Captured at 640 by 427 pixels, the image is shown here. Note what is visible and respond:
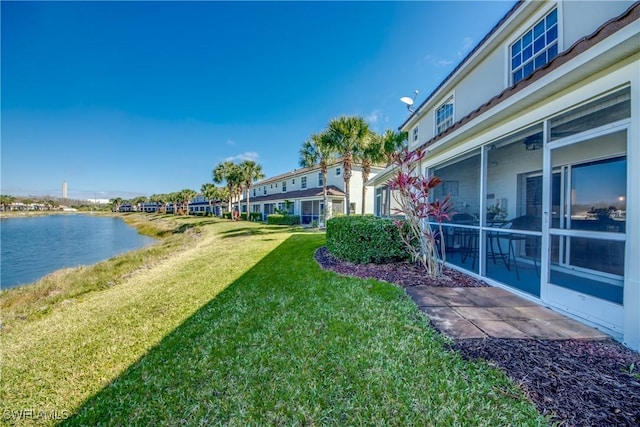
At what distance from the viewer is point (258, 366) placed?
2889mm

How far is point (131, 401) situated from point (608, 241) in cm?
574

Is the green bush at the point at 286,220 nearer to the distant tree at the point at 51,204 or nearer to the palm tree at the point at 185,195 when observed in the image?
the palm tree at the point at 185,195

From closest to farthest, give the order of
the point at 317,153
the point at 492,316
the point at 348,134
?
1. the point at 492,316
2. the point at 348,134
3. the point at 317,153

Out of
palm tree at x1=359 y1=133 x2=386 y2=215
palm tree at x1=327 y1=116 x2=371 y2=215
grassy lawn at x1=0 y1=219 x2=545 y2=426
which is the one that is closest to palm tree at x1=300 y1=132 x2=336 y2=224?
palm tree at x1=327 y1=116 x2=371 y2=215

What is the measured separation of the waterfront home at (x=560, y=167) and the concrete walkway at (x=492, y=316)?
30 cm

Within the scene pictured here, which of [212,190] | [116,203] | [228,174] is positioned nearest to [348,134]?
[228,174]

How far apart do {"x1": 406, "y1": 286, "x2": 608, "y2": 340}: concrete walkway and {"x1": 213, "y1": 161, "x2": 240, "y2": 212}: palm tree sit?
3450cm

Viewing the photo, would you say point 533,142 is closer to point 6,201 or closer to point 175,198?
point 175,198

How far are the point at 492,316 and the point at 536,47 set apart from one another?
639 centimetres

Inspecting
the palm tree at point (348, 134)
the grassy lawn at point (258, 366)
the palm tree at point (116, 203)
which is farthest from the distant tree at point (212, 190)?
the palm tree at point (116, 203)

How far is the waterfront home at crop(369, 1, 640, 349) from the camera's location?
2.91 meters

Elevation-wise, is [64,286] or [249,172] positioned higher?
[249,172]

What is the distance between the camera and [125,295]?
21.9ft

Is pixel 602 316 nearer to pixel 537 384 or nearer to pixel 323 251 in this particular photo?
pixel 537 384
